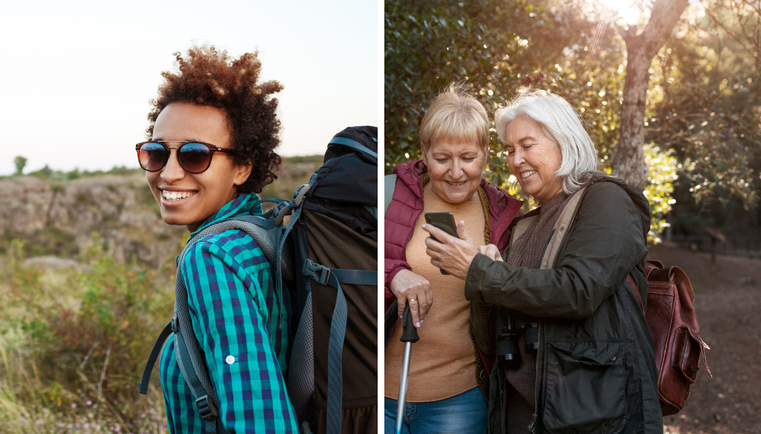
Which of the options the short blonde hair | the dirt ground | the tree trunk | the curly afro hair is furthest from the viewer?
the dirt ground

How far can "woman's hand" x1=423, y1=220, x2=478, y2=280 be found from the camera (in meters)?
1.45

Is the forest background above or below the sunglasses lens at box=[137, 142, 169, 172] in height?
above

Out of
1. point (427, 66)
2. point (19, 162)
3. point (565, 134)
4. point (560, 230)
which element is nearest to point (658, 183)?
point (427, 66)

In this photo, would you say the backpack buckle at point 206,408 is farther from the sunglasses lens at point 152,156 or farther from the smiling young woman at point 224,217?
the sunglasses lens at point 152,156

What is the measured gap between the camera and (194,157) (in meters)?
1.21

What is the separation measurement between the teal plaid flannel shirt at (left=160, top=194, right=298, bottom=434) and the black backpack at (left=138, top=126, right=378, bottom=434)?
72mm

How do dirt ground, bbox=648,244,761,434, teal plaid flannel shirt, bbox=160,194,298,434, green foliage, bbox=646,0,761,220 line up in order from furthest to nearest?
dirt ground, bbox=648,244,761,434 → green foliage, bbox=646,0,761,220 → teal plaid flannel shirt, bbox=160,194,298,434

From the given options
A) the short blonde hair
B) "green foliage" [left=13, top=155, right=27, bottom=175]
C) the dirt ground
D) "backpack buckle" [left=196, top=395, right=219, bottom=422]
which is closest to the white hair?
the short blonde hair

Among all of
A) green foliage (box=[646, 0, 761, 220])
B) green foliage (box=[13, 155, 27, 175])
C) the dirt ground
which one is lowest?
the dirt ground

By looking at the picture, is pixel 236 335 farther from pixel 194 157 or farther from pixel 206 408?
pixel 194 157

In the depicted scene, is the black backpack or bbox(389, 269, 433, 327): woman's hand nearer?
the black backpack

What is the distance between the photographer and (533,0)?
354 cm

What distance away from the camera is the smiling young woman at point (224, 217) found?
97cm

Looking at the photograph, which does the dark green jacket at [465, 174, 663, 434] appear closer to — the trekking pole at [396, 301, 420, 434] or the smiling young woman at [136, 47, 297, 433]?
the trekking pole at [396, 301, 420, 434]
